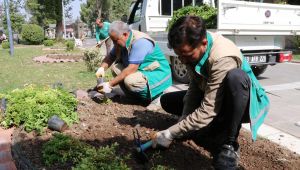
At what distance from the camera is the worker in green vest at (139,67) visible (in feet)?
13.9

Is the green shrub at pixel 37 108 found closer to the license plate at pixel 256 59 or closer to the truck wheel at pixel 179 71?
the truck wheel at pixel 179 71

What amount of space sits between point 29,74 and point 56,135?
20.2ft

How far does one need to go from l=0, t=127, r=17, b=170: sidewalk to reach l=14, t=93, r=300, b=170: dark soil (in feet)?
0.35

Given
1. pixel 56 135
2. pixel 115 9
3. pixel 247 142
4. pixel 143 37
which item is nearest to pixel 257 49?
pixel 143 37

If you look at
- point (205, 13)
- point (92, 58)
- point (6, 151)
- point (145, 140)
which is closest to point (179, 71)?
point (205, 13)

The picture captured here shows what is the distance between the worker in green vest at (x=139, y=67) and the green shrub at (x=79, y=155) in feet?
4.88

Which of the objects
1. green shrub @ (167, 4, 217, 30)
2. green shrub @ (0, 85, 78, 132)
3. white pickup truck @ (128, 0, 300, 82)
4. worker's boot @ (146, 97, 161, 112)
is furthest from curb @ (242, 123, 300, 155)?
green shrub @ (167, 4, 217, 30)

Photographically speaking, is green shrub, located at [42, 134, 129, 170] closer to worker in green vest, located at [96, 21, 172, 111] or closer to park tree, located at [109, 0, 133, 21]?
worker in green vest, located at [96, 21, 172, 111]

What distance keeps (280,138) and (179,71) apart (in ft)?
13.4

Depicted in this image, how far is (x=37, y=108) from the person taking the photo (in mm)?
3654

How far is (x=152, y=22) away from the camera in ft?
27.5

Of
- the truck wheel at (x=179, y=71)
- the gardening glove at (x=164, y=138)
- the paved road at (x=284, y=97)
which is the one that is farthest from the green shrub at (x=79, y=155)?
the truck wheel at (x=179, y=71)

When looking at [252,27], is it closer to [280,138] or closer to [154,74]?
[154,74]

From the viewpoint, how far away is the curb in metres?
3.50
